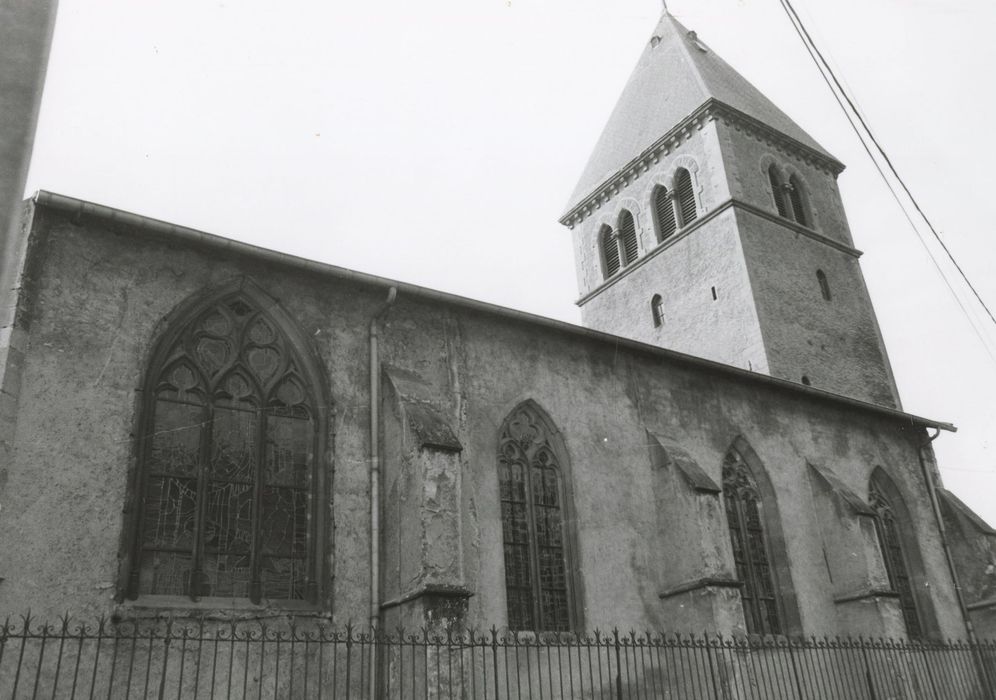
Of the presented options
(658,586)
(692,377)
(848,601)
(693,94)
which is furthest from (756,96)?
(658,586)

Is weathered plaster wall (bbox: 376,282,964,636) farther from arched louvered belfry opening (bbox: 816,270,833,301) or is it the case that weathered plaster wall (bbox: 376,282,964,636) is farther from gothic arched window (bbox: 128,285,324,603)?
arched louvered belfry opening (bbox: 816,270,833,301)

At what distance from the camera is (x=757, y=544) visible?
13.7m

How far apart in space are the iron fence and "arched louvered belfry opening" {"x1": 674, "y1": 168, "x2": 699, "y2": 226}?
43.9ft

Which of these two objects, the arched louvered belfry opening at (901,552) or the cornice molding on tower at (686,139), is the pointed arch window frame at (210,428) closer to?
the arched louvered belfry opening at (901,552)

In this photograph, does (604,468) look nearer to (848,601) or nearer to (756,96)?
(848,601)

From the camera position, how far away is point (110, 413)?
860 centimetres

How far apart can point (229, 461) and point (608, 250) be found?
1799 cm

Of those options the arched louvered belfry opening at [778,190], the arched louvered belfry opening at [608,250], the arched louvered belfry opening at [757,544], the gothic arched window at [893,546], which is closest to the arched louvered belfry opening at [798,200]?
the arched louvered belfry opening at [778,190]

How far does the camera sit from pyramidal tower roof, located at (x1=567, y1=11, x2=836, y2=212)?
24.5 meters

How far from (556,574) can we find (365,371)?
3.62 meters

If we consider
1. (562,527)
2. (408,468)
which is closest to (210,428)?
(408,468)

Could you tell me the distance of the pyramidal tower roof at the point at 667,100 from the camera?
2445cm

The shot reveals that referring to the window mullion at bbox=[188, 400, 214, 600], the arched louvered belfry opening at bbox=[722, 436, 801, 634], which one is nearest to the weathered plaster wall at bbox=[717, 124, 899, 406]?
the arched louvered belfry opening at bbox=[722, 436, 801, 634]

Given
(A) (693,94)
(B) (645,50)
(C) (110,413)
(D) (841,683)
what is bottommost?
(D) (841,683)
